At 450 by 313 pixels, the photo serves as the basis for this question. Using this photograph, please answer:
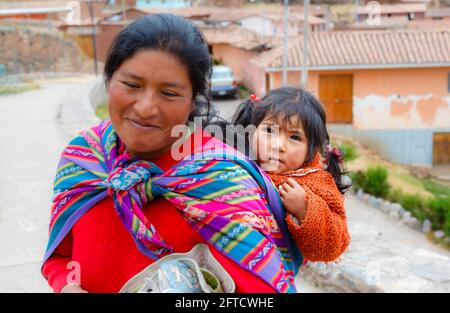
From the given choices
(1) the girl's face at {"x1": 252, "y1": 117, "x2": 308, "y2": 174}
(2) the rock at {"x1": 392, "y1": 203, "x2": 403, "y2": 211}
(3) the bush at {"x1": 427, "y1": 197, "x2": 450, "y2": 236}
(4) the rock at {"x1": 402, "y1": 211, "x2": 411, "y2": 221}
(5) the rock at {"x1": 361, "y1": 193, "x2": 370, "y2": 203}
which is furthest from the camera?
(5) the rock at {"x1": 361, "y1": 193, "x2": 370, "y2": 203}

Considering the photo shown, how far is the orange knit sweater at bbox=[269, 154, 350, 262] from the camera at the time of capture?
1.53 metres

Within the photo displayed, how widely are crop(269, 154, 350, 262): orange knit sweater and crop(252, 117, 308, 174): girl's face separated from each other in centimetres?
4

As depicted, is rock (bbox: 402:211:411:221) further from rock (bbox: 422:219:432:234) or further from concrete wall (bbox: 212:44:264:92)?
concrete wall (bbox: 212:44:264:92)

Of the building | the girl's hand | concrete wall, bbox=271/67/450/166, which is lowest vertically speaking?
concrete wall, bbox=271/67/450/166

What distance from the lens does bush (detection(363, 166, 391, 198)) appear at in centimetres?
1348

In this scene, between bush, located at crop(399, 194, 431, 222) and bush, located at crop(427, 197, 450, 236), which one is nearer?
bush, located at crop(427, 197, 450, 236)

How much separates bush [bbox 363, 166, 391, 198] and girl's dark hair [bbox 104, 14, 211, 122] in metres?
12.5

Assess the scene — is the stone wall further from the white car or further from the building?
the white car

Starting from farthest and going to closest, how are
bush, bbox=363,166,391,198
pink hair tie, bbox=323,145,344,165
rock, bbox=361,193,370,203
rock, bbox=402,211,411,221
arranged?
bush, bbox=363,166,391,198 < rock, bbox=361,193,370,203 < rock, bbox=402,211,411,221 < pink hair tie, bbox=323,145,344,165

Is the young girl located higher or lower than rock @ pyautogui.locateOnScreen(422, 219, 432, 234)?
higher

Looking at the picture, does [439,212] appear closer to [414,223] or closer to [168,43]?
[414,223]

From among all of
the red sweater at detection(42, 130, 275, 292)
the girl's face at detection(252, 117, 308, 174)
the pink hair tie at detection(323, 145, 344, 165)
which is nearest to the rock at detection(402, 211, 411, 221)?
the pink hair tie at detection(323, 145, 344, 165)

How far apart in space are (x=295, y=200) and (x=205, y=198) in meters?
0.27

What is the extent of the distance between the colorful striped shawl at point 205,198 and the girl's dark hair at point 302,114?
0.33 m
